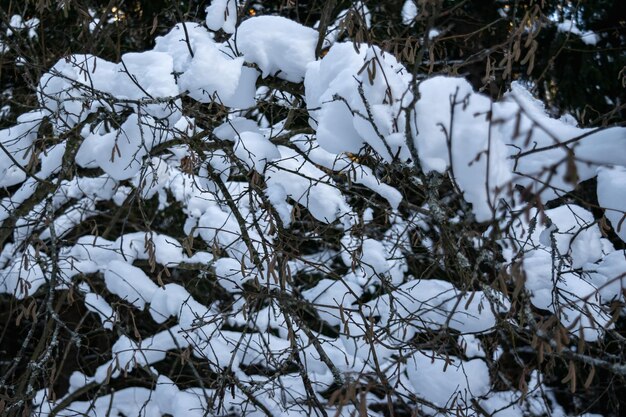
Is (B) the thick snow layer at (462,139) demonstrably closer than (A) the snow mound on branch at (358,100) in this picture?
Yes

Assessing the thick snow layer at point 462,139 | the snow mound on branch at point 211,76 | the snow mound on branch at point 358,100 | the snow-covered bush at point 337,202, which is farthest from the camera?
the snow mound on branch at point 211,76

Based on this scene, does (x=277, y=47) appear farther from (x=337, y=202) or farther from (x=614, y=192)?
(x=614, y=192)

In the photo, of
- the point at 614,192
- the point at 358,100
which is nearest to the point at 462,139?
the point at 358,100

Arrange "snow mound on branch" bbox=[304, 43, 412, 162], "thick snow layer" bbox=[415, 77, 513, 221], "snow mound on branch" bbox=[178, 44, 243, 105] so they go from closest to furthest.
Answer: "thick snow layer" bbox=[415, 77, 513, 221], "snow mound on branch" bbox=[304, 43, 412, 162], "snow mound on branch" bbox=[178, 44, 243, 105]

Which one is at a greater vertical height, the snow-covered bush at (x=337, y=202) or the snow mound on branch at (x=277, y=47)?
the snow mound on branch at (x=277, y=47)

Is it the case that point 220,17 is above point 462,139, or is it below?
above

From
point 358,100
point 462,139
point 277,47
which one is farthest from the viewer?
point 277,47

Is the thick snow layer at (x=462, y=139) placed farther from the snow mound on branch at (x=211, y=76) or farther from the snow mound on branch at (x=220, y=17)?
the snow mound on branch at (x=220, y=17)

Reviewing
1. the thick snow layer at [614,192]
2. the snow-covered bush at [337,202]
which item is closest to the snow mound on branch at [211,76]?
the snow-covered bush at [337,202]

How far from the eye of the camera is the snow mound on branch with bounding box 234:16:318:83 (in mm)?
2609

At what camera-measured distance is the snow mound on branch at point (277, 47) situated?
261cm

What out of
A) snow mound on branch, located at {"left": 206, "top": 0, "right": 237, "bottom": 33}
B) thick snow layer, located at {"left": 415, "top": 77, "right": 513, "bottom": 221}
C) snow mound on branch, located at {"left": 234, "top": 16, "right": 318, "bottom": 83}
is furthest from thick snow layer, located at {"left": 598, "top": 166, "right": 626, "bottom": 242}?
snow mound on branch, located at {"left": 206, "top": 0, "right": 237, "bottom": 33}

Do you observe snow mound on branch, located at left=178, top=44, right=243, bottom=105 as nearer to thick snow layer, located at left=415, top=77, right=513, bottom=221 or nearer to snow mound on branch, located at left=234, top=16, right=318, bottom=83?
snow mound on branch, located at left=234, top=16, right=318, bottom=83

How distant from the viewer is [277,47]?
2.62 meters
